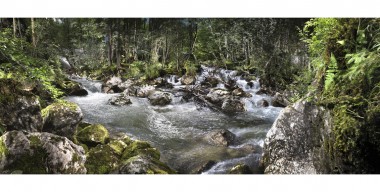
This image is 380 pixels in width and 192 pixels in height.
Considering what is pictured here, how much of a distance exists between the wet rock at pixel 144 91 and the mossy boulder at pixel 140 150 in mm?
748

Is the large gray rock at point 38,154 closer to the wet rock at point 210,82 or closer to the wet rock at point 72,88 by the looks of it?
the wet rock at point 72,88

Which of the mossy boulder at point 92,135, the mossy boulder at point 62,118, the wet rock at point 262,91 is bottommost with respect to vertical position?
the mossy boulder at point 92,135

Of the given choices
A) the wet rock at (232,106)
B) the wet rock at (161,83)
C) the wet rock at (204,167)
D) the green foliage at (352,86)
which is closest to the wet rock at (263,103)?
the wet rock at (232,106)

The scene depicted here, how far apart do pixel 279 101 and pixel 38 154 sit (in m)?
3.08

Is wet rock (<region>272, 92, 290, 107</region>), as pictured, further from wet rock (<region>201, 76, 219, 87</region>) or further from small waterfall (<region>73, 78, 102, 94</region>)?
small waterfall (<region>73, 78, 102, 94</region>)

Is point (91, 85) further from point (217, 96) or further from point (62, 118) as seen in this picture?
point (217, 96)

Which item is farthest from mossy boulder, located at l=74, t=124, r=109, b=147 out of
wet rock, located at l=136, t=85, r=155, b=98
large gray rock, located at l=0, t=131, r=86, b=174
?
wet rock, located at l=136, t=85, r=155, b=98

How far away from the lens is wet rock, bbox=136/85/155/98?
14.6 ft

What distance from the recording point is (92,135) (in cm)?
413

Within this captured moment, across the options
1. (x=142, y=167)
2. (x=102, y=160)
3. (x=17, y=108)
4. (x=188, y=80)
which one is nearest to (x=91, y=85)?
(x=17, y=108)

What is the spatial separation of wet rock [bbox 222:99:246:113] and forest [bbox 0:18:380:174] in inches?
A: 0.7

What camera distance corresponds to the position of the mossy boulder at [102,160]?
12.3 feet

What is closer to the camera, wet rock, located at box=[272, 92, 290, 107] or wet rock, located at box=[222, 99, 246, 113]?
wet rock, located at box=[272, 92, 290, 107]
